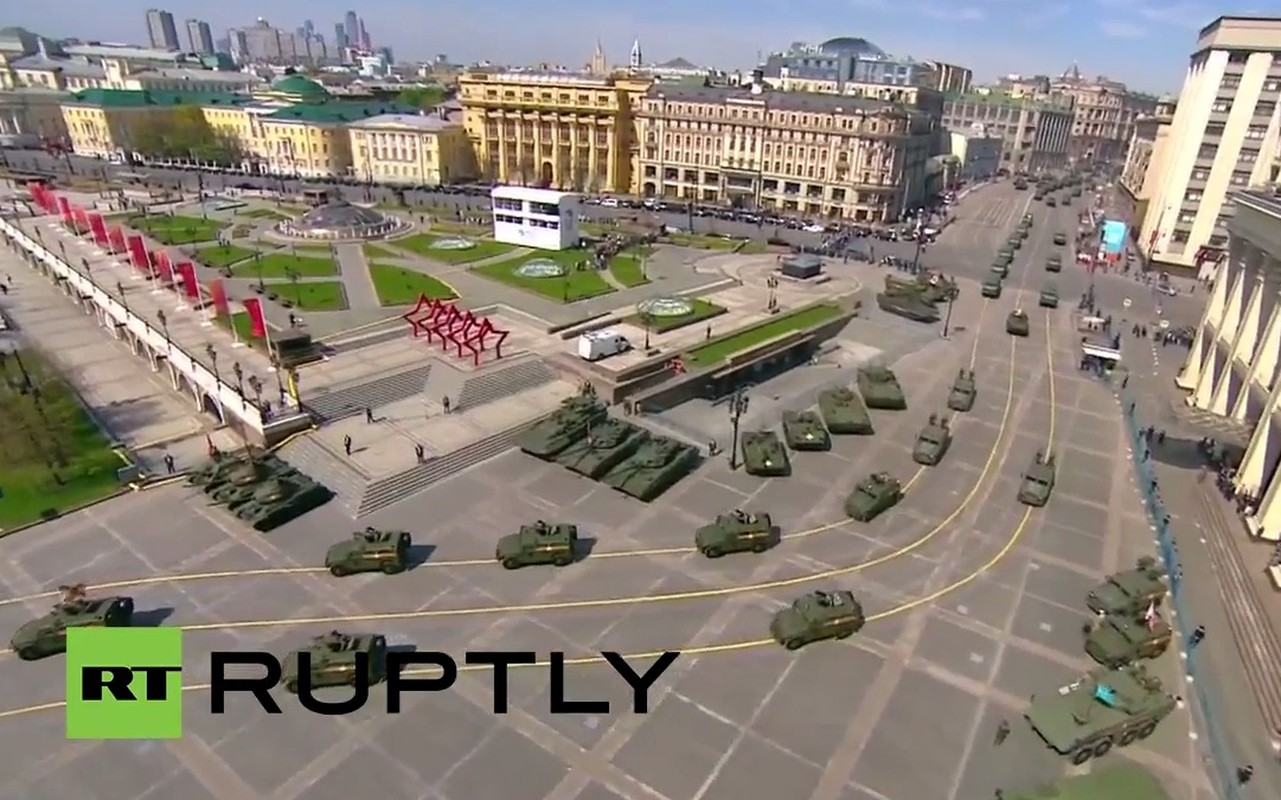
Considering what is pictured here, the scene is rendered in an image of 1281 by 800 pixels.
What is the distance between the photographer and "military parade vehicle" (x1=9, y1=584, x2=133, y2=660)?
26453 mm

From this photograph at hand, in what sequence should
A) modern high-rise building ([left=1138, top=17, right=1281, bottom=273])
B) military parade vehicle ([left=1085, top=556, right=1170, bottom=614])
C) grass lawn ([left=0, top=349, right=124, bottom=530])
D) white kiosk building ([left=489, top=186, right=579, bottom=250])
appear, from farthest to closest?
modern high-rise building ([left=1138, top=17, right=1281, bottom=273]) < white kiosk building ([left=489, top=186, right=579, bottom=250]) < grass lawn ([left=0, top=349, right=124, bottom=530]) < military parade vehicle ([left=1085, top=556, right=1170, bottom=614])

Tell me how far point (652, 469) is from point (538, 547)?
8846 millimetres

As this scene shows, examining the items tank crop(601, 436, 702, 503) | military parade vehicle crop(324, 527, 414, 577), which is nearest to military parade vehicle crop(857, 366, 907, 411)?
tank crop(601, 436, 702, 503)

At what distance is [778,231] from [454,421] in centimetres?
7204

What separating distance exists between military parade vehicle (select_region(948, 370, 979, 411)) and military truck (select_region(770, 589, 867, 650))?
25443 millimetres

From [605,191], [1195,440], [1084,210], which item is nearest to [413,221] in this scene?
[605,191]

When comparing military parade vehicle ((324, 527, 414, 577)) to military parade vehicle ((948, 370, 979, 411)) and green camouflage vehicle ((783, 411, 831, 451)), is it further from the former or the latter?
military parade vehicle ((948, 370, 979, 411))

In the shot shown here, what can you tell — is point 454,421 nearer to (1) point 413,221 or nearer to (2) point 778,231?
(1) point 413,221

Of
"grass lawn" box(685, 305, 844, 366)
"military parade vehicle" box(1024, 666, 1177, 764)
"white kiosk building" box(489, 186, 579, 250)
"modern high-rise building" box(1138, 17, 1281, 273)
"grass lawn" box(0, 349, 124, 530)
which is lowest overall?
"grass lawn" box(0, 349, 124, 530)

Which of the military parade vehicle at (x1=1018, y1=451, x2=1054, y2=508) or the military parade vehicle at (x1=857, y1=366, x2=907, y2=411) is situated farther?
the military parade vehicle at (x1=857, y1=366, x2=907, y2=411)

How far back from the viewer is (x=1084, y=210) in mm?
134500

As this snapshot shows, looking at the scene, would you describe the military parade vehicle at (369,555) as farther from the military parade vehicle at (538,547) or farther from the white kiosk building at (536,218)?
the white kiosk building at (536,218)

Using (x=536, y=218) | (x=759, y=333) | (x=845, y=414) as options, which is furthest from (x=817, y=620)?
(x=536, y=218)

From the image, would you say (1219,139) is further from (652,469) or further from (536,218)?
(652,469)
